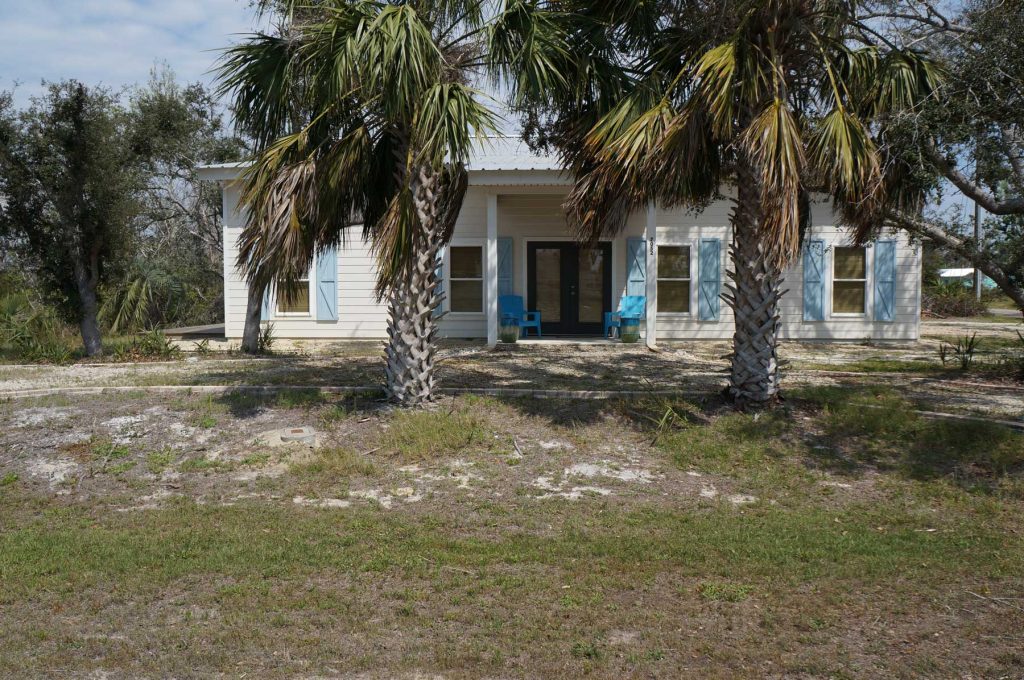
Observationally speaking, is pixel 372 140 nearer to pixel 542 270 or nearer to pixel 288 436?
pixel 288 436

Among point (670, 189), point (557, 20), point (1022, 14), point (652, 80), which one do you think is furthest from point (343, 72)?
point (1022, 14)

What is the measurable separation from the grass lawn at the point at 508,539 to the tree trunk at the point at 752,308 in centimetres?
37

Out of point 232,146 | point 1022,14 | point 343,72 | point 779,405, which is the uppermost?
point 232,146

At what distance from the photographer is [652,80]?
791 cm

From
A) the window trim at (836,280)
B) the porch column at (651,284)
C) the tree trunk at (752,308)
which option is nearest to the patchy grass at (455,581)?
the tree trunk at (752,308)

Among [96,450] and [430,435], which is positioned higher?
[430,435]

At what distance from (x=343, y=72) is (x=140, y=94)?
51.2 feet

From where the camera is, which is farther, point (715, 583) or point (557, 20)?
point (557, 20)

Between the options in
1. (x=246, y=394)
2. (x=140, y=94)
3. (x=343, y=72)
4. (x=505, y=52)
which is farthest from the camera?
(x=140, y=94)

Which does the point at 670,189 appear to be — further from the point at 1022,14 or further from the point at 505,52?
the point at 1022,14

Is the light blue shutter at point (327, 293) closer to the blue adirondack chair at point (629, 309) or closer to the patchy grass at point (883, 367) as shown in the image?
the blue adirondack chair at point (629, 309)

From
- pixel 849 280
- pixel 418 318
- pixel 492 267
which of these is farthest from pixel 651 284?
pixel 418 318

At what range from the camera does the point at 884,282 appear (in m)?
16.5

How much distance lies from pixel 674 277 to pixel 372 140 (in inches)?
387
